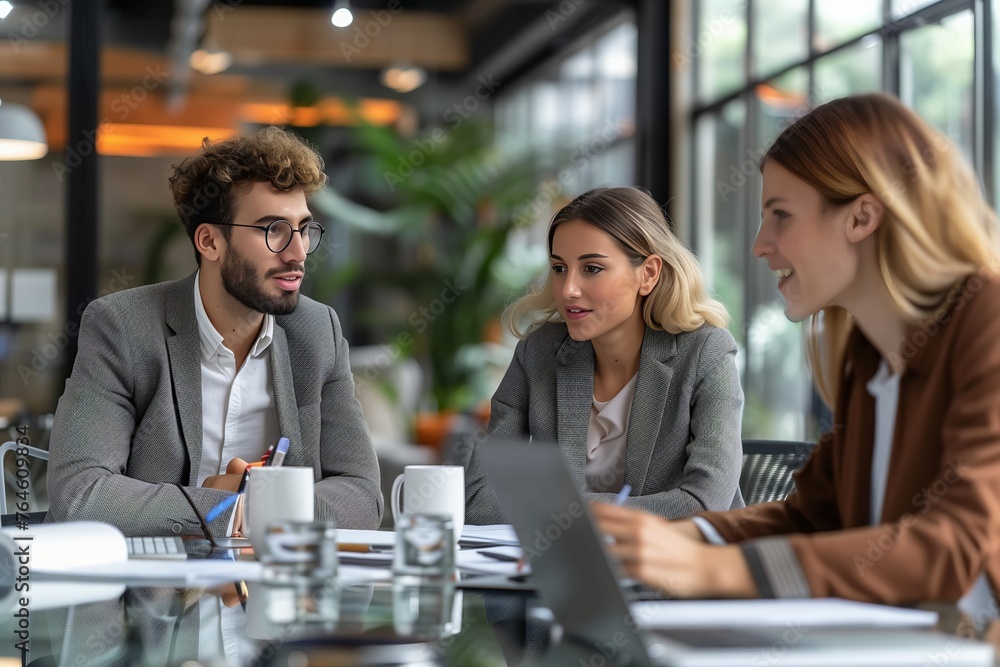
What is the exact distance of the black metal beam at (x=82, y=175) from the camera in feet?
17.3

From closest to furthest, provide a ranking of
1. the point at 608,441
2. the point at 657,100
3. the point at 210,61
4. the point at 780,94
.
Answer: the point at 608,441
the point at 780,94
the point at 657,100
the point at 210,61

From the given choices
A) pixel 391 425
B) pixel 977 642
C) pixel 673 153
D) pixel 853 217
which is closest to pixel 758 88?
pixel 673 153

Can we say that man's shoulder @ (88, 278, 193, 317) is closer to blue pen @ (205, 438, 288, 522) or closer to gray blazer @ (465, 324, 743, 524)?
blue pen @ (205, 438, 288, 522)

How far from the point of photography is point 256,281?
2.28 metres

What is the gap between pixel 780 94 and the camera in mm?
5453

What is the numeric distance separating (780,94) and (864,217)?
14.3 feet

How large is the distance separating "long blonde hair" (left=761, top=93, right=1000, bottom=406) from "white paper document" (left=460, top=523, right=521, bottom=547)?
664 mm

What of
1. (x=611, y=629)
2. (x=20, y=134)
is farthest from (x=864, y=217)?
(x=20, y=134)

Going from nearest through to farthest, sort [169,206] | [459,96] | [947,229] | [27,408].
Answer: [947,229] → [27,408] → [169,206] → [459,96]

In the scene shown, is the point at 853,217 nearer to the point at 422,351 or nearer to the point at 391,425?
the point at 391,425

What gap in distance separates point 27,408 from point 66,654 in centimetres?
485

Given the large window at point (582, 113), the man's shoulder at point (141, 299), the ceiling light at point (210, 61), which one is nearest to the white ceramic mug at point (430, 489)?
the man's shoulder at point (141, 299)

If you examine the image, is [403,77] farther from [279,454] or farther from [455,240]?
[279,454]

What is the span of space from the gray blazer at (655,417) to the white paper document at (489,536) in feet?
0.58
